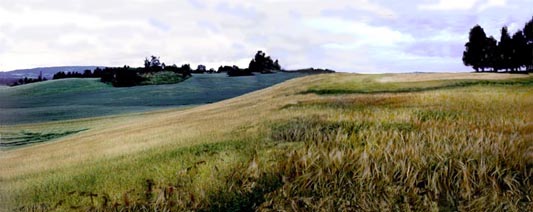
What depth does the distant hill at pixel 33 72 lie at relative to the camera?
142 inches

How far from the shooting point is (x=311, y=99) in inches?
128

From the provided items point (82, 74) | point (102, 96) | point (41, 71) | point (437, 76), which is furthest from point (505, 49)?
point (41, 71)

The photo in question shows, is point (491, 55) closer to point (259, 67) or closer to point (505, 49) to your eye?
point (505, 49)


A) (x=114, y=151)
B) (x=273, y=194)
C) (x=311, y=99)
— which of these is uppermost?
(x=311, y=99)

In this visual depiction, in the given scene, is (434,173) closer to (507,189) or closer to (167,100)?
(507,189)

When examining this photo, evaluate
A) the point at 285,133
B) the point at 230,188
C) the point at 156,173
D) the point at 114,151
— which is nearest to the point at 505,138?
the point at 285,133

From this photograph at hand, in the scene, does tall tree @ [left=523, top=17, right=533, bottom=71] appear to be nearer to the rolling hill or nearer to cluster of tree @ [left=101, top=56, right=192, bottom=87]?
cluster of tree @ [left=101, top=56, right=192, bottom=87]

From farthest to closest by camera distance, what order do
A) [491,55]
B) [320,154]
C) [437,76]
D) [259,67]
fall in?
[259,67] → [437,76] → [491,55] → [320,154]

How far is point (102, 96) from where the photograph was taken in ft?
11.7

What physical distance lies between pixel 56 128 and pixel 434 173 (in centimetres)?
263

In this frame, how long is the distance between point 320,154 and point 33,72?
7.58ft

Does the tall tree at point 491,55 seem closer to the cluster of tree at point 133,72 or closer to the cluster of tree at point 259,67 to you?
the cluster of tree at point 259,67

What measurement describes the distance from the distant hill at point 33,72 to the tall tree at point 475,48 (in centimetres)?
260

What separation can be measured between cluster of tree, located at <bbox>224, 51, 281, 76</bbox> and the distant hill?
104 centimetres
